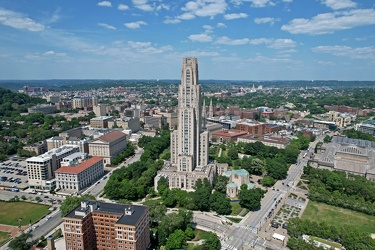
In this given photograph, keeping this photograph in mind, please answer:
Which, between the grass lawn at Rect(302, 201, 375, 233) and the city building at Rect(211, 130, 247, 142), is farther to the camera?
the city building at Rect(211, 130, 247, 142)

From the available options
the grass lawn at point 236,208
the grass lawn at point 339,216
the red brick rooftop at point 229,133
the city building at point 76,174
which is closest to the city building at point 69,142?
the city building at point 76,174

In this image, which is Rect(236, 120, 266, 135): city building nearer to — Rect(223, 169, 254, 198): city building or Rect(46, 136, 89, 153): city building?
Rect(223, 169, 254, 198): city building

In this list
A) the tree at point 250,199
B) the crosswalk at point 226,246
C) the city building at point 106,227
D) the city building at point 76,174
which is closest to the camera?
the city building at point 106,227

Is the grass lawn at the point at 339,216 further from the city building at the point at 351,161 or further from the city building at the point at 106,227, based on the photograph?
the city building at the point at 106,227

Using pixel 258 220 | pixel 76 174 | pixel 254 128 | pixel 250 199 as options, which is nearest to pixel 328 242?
pixel 258 220

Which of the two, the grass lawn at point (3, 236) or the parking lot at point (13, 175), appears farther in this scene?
the parking lot at point (13, 175)

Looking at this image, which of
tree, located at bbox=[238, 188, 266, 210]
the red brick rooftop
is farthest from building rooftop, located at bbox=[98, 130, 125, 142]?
tree, located at bbox=[238, 188, 266, 210]
